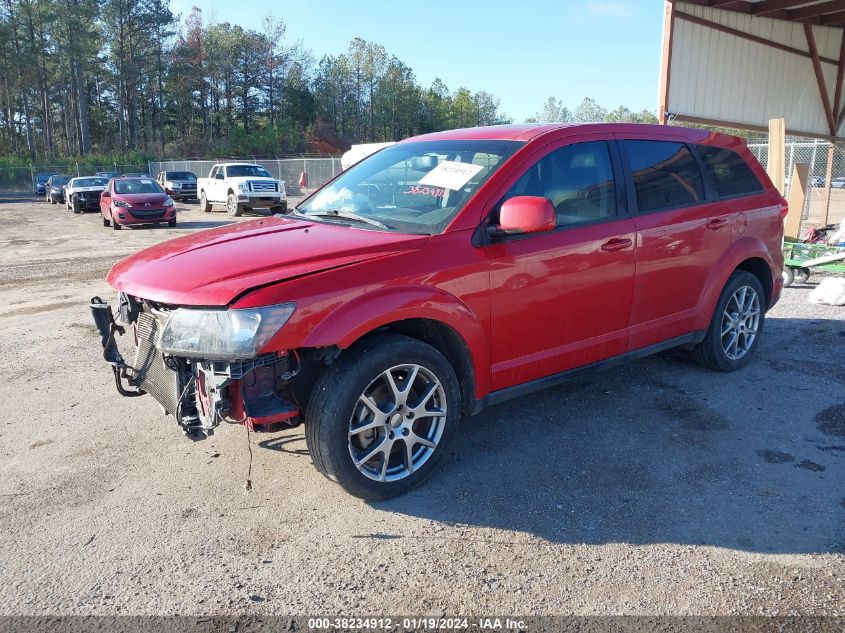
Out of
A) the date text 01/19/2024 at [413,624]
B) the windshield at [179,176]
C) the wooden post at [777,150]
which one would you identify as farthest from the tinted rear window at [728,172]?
the windshield at [179,176]

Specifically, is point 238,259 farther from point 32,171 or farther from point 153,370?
point 32,171

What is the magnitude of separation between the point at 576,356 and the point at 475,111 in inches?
4184

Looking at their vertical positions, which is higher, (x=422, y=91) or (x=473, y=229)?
(x=422, y=91)

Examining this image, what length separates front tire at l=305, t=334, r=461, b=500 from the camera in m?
3.20

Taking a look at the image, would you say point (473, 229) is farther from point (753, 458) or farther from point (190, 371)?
point (753, 458)

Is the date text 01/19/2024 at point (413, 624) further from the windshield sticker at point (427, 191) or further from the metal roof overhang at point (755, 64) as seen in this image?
the metal roof overhang at point (755, 64)

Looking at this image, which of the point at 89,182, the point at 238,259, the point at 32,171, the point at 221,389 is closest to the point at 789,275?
the point at 238,259

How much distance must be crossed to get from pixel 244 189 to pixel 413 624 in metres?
22.5

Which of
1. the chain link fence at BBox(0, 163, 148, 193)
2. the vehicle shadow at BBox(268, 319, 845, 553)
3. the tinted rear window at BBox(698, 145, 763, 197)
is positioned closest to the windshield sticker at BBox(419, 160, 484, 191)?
the vehicle shadow at BBox(268, 319, 845, 553)

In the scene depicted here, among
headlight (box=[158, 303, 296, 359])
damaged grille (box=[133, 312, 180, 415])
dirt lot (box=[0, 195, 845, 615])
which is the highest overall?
headlight (box=[158, 303, 296, 359])

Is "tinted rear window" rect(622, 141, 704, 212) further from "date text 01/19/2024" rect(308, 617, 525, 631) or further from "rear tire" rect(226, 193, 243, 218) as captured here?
"rear tire" rect(226, 193, 243, 218)

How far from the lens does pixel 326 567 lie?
293cm

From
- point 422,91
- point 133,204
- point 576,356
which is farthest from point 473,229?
point 422,91

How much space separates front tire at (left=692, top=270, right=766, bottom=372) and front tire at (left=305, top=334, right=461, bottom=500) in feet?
8.61
